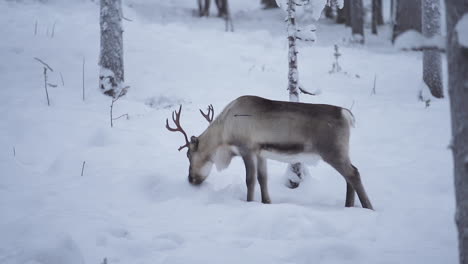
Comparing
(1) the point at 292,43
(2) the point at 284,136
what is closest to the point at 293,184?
(2) the point at 284,136

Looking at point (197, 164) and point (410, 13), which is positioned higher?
point (410, 13)

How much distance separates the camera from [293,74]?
5.41m

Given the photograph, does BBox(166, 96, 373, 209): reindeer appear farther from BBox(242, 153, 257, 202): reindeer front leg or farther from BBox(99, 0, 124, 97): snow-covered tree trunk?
BBox(99, 0, 124, 97): snow-covered tree trunk

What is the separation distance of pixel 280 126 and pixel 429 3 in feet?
17.4

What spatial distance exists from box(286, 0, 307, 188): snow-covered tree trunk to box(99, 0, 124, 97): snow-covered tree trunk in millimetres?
Answer: 3787

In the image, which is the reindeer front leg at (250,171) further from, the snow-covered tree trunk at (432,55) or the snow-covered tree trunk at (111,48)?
the snow-covered tree trunk at (432,55)

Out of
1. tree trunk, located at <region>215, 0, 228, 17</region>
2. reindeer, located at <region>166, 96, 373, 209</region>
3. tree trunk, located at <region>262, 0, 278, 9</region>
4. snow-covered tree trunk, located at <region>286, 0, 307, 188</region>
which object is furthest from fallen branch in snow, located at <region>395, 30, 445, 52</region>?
tree trunk, located at <region>262, 0, 278, 9</region>

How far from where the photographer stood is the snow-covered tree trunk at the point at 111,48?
7891 millimetres

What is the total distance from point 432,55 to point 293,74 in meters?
4.65

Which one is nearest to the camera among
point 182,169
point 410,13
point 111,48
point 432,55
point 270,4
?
point 182,169

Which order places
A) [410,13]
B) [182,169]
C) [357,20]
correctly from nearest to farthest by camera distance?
[182,169], [410,13], [357,20]

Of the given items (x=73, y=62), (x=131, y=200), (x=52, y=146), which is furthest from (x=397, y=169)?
(x=73, y=62)

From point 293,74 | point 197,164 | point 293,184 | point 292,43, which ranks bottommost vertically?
point 293,184

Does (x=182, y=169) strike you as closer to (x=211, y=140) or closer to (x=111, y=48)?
(x=211, y=140)
